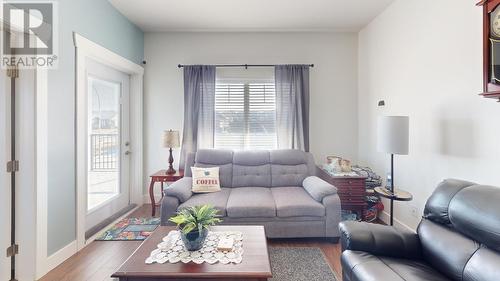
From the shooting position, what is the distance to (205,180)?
10.8 feet

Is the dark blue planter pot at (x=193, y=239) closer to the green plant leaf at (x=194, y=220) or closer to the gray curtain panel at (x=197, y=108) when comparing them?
the green plant leaf at (x=194, y=220)

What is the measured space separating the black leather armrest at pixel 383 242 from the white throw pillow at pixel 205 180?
6.13 feet

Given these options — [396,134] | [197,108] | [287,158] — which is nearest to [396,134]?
[396,134]

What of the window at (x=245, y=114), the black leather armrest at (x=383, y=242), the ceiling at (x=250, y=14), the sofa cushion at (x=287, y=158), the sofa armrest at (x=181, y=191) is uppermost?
the ceiling at (x=250, y=14)

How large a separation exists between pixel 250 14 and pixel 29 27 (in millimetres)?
2425

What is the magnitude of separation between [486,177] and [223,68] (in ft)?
11.2

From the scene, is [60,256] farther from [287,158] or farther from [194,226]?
[287,158]

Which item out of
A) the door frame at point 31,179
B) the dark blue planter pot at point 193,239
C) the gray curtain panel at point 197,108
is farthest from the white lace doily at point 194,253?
the gray curtain panel at point 197,108

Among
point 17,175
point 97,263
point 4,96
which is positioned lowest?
point 97,263

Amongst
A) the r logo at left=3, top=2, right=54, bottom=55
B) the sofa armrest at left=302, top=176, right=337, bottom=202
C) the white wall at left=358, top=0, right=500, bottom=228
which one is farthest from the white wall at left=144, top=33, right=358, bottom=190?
the r logo at left=3, top=2, right=54, bottom=55

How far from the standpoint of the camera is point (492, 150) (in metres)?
1.94

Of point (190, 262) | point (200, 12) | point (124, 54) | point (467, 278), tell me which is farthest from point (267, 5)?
point (467, 278)

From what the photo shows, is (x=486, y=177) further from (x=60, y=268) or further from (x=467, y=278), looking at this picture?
(x=60, y=268)

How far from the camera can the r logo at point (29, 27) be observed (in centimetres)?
197
